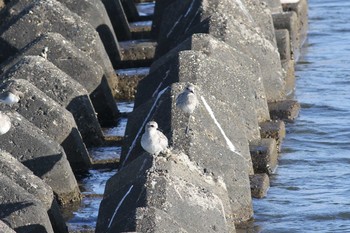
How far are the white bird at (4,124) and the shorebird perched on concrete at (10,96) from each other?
17.7 inches

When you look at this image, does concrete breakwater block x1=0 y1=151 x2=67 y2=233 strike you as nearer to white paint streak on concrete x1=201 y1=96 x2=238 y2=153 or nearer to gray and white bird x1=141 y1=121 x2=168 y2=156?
gray and white bird x1=141 y1=121 x2=168 y2=156

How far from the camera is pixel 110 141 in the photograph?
12.5m

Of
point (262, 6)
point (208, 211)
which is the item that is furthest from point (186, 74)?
point (262, 6)

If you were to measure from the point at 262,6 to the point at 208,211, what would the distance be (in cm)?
667

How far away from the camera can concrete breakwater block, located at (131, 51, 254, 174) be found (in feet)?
35.9

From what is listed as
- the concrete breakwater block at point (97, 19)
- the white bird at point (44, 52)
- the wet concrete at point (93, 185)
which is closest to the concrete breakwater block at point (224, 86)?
the wet concrete at point (93, 185)

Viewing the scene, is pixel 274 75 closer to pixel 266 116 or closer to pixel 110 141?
pixel 266 116

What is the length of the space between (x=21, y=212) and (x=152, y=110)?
1.93 metres

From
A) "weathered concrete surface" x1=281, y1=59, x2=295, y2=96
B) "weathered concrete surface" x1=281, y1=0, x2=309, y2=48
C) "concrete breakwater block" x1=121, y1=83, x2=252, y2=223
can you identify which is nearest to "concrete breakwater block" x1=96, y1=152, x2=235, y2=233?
"concrete breakwater block" x1=121, y1=83, x2=252, y2=223

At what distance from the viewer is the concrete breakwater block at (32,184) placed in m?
9.68

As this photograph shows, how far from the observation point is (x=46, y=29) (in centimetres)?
1418

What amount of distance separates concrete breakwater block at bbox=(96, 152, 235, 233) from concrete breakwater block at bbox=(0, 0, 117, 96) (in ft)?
16.1

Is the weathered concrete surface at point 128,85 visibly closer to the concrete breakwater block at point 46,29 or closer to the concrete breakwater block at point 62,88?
the concrete breakwater block at point 46,29

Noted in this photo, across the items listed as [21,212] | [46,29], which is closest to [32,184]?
[21,212]
